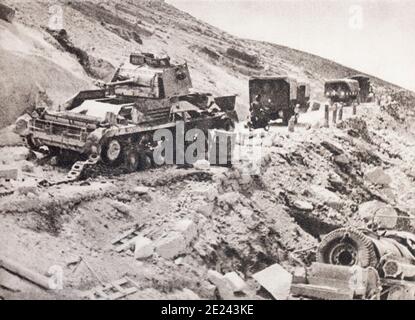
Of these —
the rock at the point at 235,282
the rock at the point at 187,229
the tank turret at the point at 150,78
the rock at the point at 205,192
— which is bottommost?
the rock at the point at 235,282

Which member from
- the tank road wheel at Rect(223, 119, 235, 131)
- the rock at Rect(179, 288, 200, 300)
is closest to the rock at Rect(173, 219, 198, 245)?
the rock at Rect(179, 288, 200, 300)

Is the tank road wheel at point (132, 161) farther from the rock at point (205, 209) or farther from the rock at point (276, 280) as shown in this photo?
the rock at point (276, 280)

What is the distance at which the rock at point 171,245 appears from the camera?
9281 millimetres

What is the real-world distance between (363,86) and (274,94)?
672 centimetres

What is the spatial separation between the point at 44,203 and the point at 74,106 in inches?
155

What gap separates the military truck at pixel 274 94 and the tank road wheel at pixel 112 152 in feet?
21.3

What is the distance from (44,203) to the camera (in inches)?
366

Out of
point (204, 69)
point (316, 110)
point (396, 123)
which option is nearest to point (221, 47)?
point (204, 69)

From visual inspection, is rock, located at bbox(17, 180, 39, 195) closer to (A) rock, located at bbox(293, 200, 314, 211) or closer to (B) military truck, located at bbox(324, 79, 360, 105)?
(A) rock, located at bbox(293, 200, 314, 211)

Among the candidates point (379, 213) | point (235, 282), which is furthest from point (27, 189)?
point (379, 213)

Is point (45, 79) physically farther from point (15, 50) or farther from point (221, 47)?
point (221, 47)

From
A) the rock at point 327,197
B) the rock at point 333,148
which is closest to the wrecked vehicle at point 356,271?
the rock at point 327,197

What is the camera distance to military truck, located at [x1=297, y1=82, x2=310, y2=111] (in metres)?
18.2
